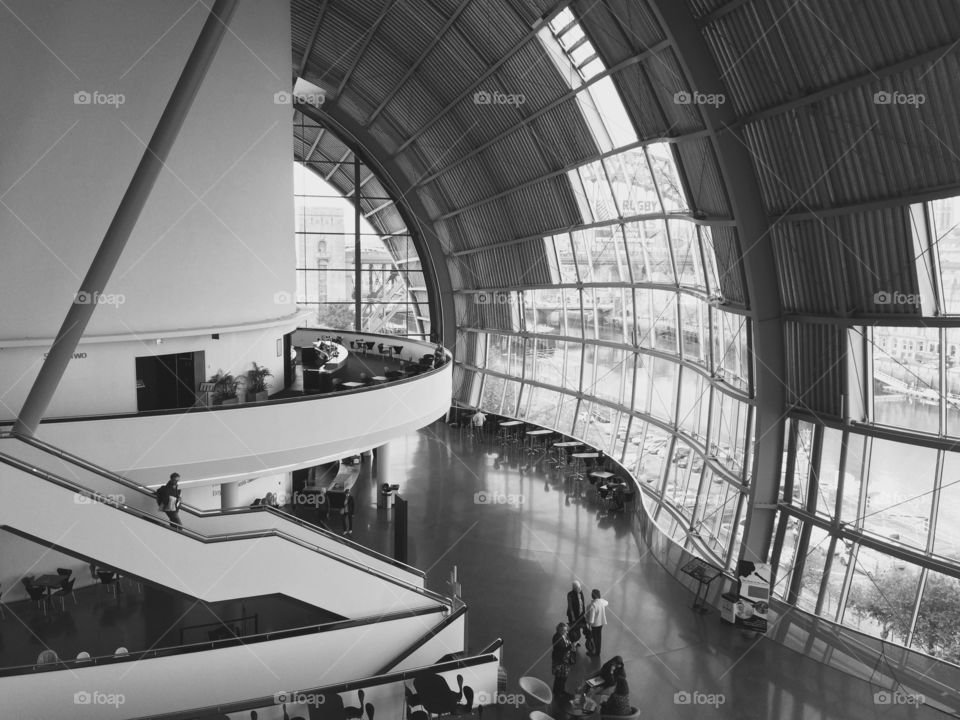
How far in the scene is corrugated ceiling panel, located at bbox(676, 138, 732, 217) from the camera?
66.7 feet

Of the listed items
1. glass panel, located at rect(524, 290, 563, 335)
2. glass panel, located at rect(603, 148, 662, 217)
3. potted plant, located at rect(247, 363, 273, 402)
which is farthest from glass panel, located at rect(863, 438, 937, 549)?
glass panel, located at rect(524, 290, 563, 335)

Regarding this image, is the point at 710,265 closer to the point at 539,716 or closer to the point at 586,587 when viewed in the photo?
the point at 586,587

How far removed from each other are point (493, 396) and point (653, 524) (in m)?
20.4

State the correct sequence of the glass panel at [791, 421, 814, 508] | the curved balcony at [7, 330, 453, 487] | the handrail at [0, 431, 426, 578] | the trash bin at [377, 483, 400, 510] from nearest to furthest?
1. the handrail at [0, 431, 426, 578]
2. the curved balcony at [7, 330, 453, 487]
3. the glass panel at [791, 421, 814, 508]
4. the trash bin at [377, 483, 400, 510]

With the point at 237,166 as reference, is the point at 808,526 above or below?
below

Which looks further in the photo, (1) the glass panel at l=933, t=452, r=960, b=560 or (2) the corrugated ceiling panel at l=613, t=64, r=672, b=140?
(2) the corrugated ceiling panel at l=613, t=64, r=672, b=140

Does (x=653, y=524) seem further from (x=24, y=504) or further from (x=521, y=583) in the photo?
(x=24, y=504)

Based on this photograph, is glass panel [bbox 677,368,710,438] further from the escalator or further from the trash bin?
the escalator

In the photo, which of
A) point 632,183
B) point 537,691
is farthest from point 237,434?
point 632,183

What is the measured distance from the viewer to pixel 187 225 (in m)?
17.5

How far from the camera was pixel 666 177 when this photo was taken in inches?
960

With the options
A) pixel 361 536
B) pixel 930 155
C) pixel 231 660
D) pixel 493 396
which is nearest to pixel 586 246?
pixel 493 396
